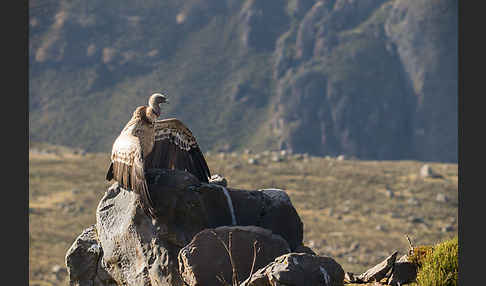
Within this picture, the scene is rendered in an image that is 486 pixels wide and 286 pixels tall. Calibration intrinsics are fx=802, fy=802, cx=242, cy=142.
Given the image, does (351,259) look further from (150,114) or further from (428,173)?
(150,114)

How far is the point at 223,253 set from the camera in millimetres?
17594

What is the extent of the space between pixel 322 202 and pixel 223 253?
9516 cm

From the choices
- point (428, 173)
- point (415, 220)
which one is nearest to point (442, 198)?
point (415, 220)

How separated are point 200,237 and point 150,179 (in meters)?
2.13

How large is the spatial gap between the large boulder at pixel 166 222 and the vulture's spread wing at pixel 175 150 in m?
1.75

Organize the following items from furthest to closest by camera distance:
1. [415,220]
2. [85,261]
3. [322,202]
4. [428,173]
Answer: [428,173] → [322,202] → [415,220] → [85,261]

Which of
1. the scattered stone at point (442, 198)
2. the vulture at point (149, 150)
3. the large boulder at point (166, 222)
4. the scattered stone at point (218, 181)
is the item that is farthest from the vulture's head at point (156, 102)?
the scattered stone at point (442, 198)

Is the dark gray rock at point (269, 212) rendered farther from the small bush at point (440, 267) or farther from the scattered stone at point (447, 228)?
the scattered stone at point (447, 228)

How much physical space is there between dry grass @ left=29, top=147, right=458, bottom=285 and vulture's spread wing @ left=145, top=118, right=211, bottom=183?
64.1 m

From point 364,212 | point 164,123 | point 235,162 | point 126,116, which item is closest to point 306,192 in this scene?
point 364,212

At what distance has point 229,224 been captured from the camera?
1920 cm

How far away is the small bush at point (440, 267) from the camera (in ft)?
57.0

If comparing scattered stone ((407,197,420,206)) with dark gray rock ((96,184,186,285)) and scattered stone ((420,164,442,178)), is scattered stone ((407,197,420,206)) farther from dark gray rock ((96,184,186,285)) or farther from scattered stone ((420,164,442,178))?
dark gray rock ((96,184,186,285))

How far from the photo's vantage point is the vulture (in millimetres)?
18375
